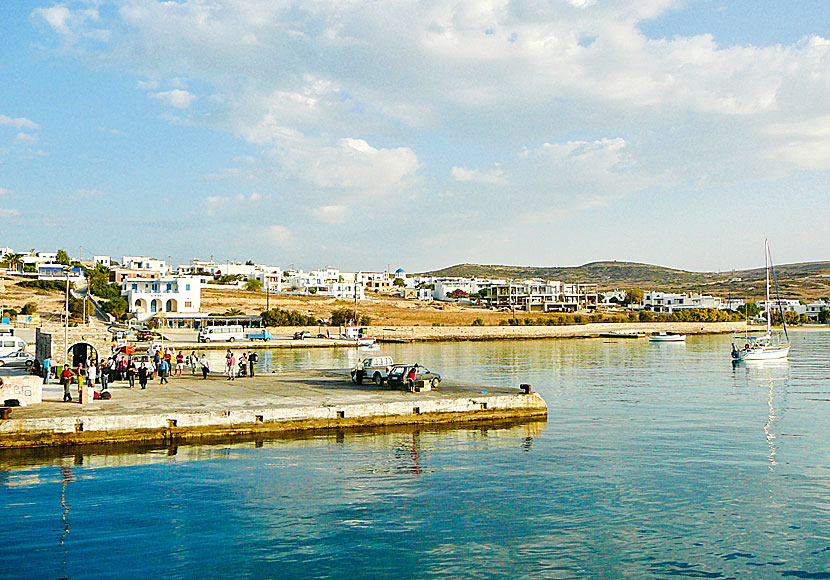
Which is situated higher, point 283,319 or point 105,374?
point 283,319

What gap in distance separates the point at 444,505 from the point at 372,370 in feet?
58.8

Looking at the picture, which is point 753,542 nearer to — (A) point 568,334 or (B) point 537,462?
(B) point 537,462

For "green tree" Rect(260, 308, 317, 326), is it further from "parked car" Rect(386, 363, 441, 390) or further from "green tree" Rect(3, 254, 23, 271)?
"parked car" Rect(386, 363, 441, 390)

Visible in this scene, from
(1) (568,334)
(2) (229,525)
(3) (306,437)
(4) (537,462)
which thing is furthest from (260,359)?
(1) (568,334)

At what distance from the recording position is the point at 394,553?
48.3 ft

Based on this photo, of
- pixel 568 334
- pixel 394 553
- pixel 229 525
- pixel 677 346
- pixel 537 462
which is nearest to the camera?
pixel 394 553

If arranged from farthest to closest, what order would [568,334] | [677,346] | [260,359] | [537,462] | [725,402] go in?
[568,334], [677,346], [260,359], [725,402], [537,462]

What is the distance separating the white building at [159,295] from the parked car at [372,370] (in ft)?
271

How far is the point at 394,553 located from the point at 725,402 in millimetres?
29566

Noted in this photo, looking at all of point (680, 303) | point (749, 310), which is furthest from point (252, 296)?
point (749, 310)

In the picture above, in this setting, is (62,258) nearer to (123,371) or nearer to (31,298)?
(31,298)

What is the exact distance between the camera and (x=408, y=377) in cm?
3269

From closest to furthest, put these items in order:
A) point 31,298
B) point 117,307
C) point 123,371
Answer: point 123,371, point 117,307, point 31,298

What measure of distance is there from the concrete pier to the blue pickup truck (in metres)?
55.0
